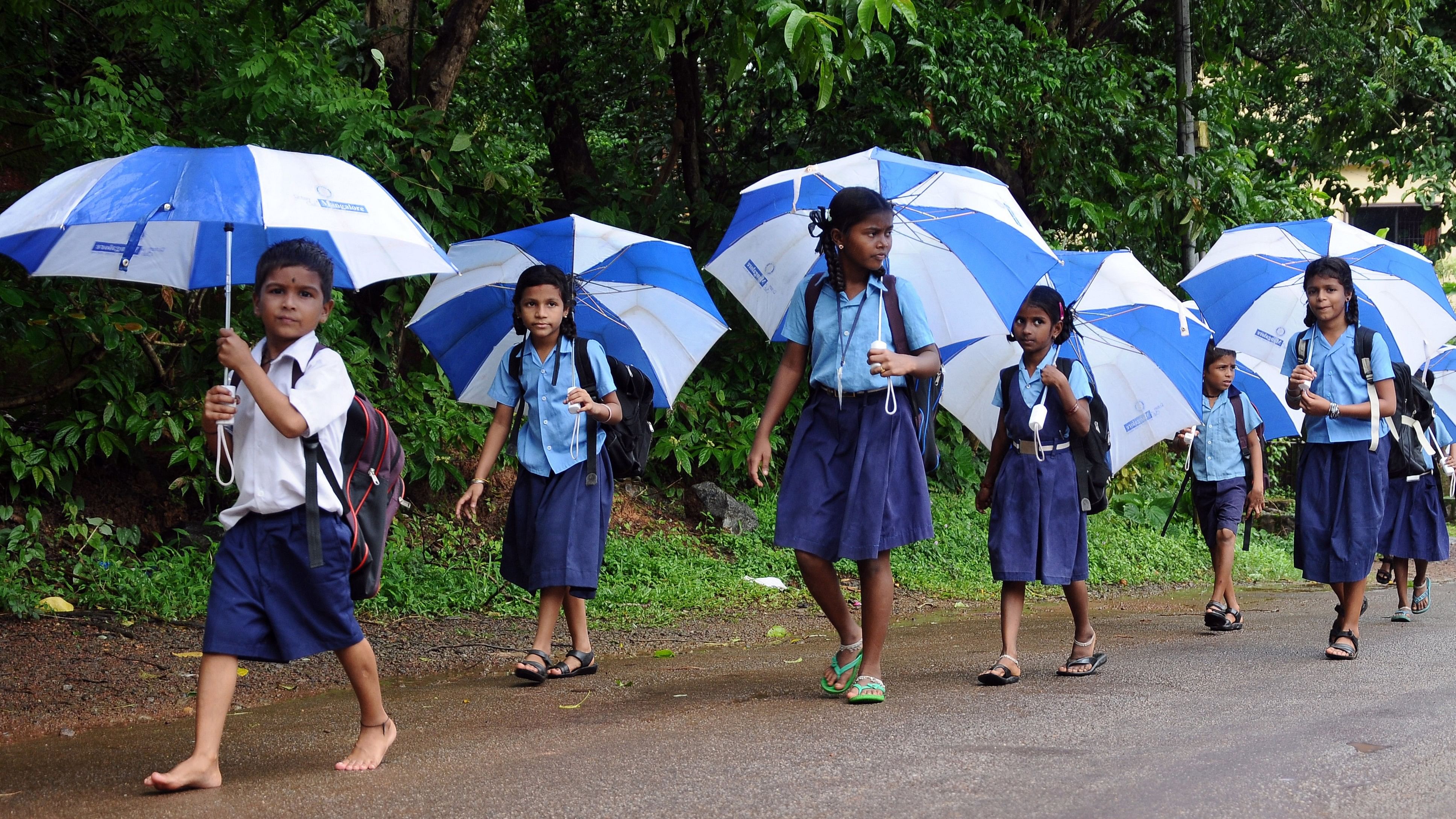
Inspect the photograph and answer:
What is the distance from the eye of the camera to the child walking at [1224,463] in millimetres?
8039

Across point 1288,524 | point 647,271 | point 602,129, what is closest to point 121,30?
point 647,271

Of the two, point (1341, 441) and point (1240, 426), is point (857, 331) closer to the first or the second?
point (1341, 441)

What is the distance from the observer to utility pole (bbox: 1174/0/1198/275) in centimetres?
1158

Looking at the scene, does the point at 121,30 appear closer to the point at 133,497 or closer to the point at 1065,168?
the point at 133,497

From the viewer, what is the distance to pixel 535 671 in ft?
18.8

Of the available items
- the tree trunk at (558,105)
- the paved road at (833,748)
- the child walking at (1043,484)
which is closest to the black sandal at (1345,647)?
the paved road at (833,748)

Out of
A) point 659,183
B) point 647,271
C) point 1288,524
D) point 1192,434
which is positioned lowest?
point 1288,524

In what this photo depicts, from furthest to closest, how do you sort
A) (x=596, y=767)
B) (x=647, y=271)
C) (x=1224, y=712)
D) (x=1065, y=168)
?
(x=1065, y=168) → (x=647, y=271) → (x=1224, y=712) → (x=596, y=767)

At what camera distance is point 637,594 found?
8.21 metres

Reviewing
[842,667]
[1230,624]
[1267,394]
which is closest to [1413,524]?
[1267,394]

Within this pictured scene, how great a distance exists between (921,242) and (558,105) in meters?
6.37

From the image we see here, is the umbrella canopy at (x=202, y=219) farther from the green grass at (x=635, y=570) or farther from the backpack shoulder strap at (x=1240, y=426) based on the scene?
the backpack shoulder strap at (x=1240, y=426)

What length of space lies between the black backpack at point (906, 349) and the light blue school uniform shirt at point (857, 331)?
0.5 inches

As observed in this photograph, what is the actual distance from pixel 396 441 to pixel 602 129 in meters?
9.32
